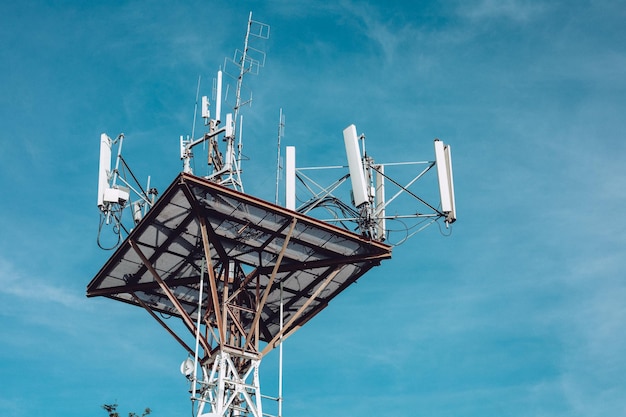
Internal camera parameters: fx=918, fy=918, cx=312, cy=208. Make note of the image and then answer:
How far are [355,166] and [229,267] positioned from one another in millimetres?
6992

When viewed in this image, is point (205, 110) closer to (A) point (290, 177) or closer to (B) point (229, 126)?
(B) point (229, 126)

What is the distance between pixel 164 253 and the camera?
125ft

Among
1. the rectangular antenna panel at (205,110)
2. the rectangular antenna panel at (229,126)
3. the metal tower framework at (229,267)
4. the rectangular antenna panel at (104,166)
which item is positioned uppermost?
the rectangular antenna panel at (205,110)

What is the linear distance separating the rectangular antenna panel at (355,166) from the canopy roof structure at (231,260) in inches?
60.2

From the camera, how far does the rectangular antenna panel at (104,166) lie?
38.8 m

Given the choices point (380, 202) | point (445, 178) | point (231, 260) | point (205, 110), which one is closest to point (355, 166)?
point (380, 202)

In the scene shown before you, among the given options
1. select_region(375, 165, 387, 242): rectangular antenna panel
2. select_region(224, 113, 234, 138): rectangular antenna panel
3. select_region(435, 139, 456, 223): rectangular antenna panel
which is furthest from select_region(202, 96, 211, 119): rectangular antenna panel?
select_region(435, 139, 456, 223): rectangular antenna panel

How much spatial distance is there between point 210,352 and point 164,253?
4.54 meters

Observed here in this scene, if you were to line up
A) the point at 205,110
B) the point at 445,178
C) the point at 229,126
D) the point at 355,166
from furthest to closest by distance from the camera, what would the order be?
the point at 205,110 → the point at 229,126 → the point at 445,178 → the point at 355,166

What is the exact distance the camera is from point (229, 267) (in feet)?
128

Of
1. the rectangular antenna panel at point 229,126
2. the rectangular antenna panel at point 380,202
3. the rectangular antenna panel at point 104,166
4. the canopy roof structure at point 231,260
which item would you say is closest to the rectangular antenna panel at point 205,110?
the rectangular antenna panel at point 229,126

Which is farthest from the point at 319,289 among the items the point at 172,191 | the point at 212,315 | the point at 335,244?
the point at 172,191

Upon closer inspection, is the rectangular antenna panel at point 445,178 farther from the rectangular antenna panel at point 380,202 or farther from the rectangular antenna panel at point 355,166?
the rectangular antenna panel at point 355,166

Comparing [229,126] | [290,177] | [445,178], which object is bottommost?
[290,177]
